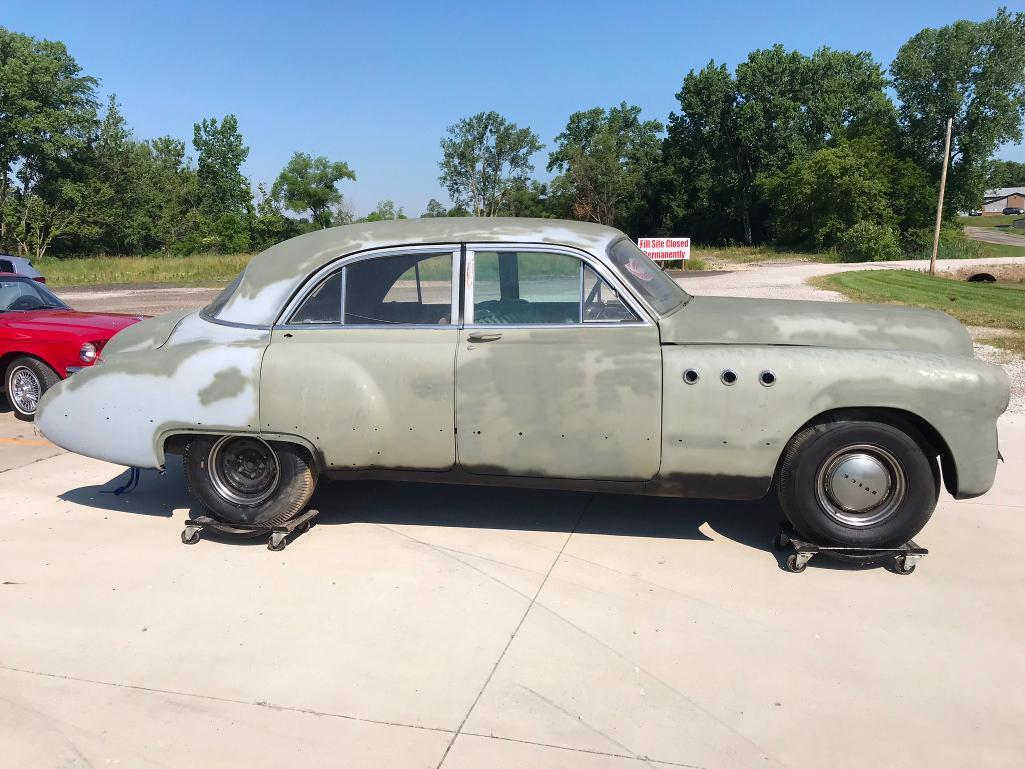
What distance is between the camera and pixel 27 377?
7352 mm

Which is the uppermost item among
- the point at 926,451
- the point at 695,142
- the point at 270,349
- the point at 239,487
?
the point at 695,142

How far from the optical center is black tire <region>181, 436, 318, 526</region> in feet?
A: 14.0

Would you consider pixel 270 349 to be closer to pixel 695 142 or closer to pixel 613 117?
pixel 695 142

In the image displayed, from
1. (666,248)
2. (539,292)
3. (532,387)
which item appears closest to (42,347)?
(539,292)

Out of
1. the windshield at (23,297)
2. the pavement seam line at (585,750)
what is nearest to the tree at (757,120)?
the windshield at (23,297)

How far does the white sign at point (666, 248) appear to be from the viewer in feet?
91.7

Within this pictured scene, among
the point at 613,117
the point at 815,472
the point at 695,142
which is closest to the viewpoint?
the point at 815,472

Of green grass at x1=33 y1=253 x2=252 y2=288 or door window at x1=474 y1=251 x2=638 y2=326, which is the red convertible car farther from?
green grass at x1=33 y1=253 x2=252 y2=288

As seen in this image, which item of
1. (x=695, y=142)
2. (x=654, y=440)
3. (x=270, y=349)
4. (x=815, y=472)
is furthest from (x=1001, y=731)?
(x=695, y=142)

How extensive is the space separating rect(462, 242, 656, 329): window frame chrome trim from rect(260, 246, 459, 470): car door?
0.09 metres

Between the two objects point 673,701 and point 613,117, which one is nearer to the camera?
point 673,701

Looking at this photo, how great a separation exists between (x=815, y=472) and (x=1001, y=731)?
1.38 metres

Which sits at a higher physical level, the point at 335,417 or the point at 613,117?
the point at 613,117

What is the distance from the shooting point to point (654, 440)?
3.85 metres
